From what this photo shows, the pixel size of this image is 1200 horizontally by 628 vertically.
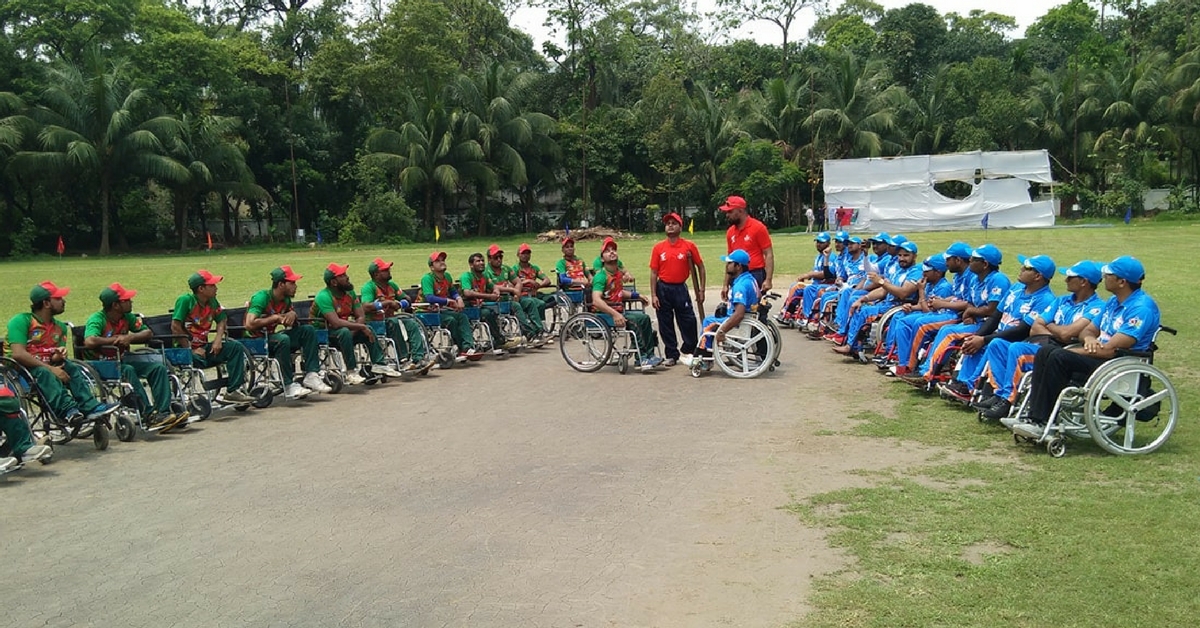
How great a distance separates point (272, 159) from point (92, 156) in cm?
1118

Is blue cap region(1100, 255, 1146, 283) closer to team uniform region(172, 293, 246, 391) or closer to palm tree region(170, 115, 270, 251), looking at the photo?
team uniform region(172, 293, 246, 391)

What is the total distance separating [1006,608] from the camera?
441 centimetres

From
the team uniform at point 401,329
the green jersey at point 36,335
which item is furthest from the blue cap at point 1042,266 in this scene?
the green jersey at point 36,335

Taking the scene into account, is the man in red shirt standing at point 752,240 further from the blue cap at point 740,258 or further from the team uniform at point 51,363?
the team uniform at point 51,363

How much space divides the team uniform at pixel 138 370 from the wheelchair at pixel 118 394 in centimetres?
4

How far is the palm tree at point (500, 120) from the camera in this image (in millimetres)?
50625

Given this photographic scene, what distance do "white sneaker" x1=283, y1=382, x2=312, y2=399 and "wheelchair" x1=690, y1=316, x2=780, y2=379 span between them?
166 inches

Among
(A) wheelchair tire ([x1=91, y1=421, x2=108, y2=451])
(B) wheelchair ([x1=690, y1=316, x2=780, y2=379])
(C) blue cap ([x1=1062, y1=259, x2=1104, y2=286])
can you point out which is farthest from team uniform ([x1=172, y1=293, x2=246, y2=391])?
(C) blue cap ([x1=1062, y1=259, x2=1104, y2=286])

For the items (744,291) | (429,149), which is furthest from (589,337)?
(429,149)

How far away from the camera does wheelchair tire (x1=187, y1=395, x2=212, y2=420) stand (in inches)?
370

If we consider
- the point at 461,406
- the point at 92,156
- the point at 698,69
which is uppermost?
the point at 698,69

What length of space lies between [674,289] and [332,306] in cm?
389

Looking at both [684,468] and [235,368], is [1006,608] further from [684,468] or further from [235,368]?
[235,368]

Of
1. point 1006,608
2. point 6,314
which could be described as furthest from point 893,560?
point 6,314
